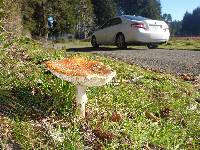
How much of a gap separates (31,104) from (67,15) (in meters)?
45.2

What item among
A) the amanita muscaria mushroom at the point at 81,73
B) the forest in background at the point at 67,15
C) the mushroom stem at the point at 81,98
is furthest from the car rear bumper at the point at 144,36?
the mushroom stem at the point at 81,98

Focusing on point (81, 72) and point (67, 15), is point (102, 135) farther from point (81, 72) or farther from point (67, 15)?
point (67, 15)

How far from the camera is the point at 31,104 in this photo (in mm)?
5477

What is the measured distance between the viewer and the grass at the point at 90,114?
4.79m

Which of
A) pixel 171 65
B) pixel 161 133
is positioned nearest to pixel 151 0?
pixel 171 65

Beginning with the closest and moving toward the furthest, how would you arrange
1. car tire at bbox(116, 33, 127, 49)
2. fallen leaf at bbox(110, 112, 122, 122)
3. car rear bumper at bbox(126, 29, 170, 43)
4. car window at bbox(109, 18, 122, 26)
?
1. fallen leaf at bbox(110, 112, 122, 122)
2. car rear bumper at bbox(126, 29, 170, 43)
3. car tire at bbox(116, 33, 127, 49)
4. car window at bbox(109, 18, 122, 26)

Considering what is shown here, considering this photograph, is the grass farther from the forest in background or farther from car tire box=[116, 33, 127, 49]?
car tire box=[116, 33, 127, 49]

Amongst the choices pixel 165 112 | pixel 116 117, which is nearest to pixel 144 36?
pixel 165 112

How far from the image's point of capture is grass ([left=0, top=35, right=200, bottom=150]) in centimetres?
479

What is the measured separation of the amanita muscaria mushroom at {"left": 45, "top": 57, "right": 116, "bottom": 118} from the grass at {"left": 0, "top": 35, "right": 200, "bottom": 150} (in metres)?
0.25

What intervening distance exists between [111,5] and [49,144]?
75659 millimetres

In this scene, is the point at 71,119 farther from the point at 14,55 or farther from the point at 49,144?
the point at 14,55

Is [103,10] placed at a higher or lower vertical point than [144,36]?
higher

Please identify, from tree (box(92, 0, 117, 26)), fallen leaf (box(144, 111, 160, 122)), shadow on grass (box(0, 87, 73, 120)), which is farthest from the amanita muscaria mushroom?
tree (box(92, 0, 117, 26))
